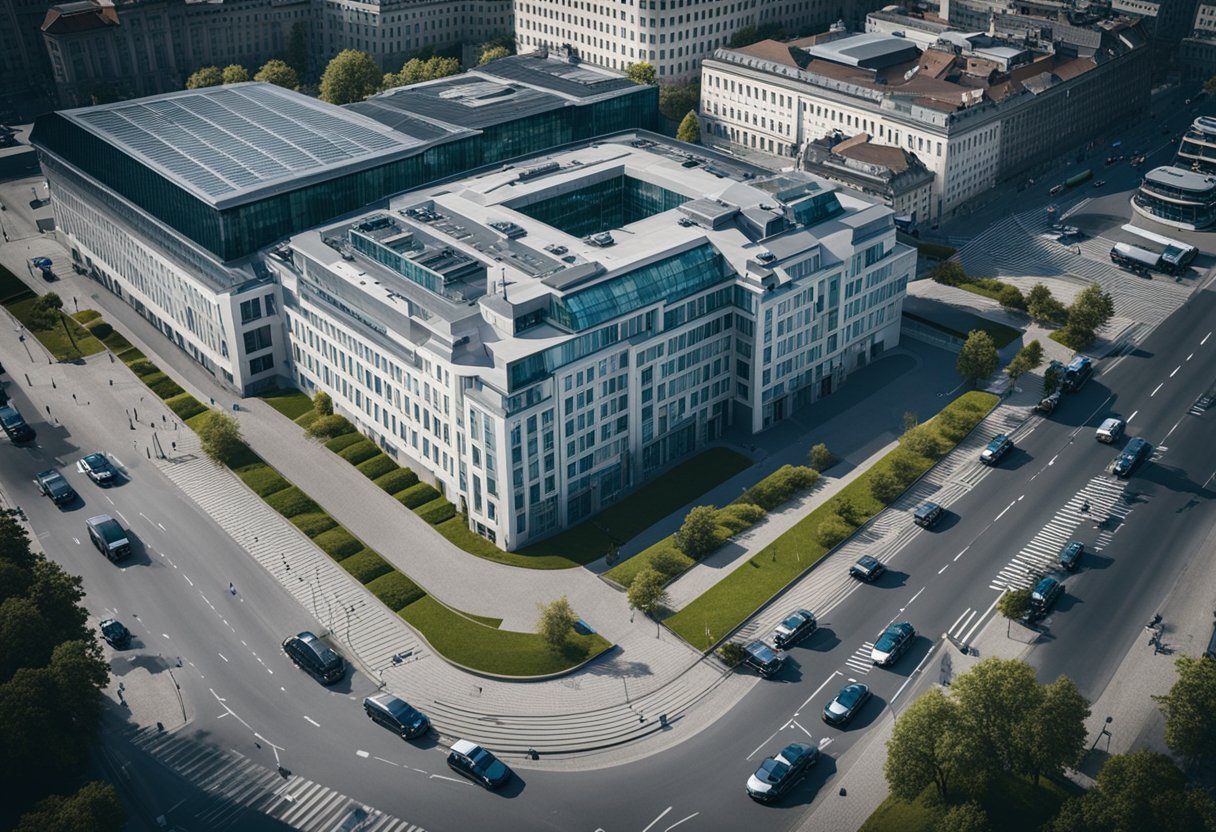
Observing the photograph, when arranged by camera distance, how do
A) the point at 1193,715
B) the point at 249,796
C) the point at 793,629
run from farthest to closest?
the point at 793,629, the point at 249,796, the point at 1193,715

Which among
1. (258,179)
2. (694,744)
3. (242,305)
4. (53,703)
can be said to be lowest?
(694,744)

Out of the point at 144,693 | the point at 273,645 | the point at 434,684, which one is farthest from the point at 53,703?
the point at 434,684

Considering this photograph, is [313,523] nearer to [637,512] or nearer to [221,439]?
[221,439]

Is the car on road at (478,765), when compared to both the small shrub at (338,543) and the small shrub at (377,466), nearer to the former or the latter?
the small shrub at (338,543)

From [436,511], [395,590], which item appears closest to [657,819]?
[395,590]

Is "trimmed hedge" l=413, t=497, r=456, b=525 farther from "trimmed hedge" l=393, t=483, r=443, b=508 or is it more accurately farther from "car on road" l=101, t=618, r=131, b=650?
"car on road" l=101, t=618, r=131, b=650

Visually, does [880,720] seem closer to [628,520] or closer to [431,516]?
[628,520]

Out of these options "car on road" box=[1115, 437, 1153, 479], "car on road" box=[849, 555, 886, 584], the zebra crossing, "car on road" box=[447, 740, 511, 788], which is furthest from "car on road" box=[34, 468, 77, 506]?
"car on road" box=[1115, 437, 1153, 479]
